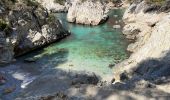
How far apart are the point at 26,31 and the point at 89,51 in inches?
387

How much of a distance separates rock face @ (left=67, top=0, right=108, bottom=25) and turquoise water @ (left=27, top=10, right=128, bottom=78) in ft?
19.2

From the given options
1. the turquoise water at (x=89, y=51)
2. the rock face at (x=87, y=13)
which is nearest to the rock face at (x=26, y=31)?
the turquoise water at (x=89, y=51)

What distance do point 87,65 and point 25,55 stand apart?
379 inches

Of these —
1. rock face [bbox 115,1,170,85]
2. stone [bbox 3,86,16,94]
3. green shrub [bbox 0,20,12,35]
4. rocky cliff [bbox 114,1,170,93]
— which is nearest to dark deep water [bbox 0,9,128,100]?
stone [bbox 3,86,16,94]

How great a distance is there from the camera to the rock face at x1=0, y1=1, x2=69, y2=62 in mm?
37656

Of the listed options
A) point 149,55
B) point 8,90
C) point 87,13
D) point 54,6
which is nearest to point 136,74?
point 149,55

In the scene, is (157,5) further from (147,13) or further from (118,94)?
(118,94)

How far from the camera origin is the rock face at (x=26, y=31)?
124ft

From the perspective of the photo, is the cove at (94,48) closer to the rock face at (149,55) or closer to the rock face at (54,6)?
the rock face at (149,55)

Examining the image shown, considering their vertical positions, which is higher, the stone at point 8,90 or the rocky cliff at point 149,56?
the rocky cliff at point 149,56

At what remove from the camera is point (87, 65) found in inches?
1412

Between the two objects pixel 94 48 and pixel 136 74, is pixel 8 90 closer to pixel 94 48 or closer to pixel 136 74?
pixel 136 74

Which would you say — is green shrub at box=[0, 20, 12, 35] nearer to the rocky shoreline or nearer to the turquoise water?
the rocky shoreline

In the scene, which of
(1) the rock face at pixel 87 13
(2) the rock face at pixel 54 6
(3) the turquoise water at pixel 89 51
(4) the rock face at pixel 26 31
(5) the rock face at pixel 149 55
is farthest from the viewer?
(2) the rock face at pixel 54 6
